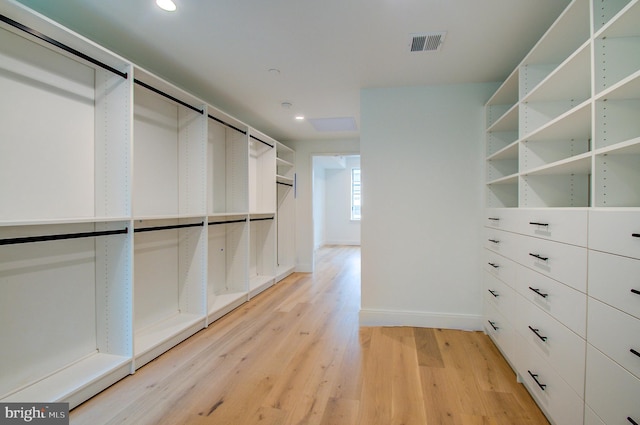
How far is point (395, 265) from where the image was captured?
3.05 meters

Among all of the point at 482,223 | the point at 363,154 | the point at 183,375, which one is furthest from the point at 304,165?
the point at 183,375

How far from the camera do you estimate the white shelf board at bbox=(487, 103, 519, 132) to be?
7.37ft

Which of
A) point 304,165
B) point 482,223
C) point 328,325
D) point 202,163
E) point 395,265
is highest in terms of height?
point 304,165

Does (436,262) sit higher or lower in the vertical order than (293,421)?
higher

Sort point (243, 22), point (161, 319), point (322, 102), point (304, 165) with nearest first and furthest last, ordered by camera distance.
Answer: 1. point (243, 22)
2. point (161, 319)
3. point (322, 102)
4. point (304, 165)

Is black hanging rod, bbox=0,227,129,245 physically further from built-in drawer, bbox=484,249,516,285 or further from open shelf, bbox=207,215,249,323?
built-in drawer, bbox=484,249,516,285

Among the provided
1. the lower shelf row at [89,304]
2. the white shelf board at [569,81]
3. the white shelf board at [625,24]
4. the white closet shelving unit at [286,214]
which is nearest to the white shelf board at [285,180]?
the white closet shelving unit at [286,214]

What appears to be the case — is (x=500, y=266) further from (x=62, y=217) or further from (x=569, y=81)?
(x=62, y=217)

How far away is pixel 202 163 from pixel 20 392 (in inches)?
77.1

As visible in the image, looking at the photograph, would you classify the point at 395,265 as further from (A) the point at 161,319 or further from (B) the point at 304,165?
(B) the point at 304,165

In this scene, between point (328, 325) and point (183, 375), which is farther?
point (328, 325)

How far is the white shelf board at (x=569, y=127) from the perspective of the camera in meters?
1.40

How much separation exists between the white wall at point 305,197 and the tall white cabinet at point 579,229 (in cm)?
344

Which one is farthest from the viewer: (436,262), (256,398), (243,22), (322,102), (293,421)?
(322,102)
